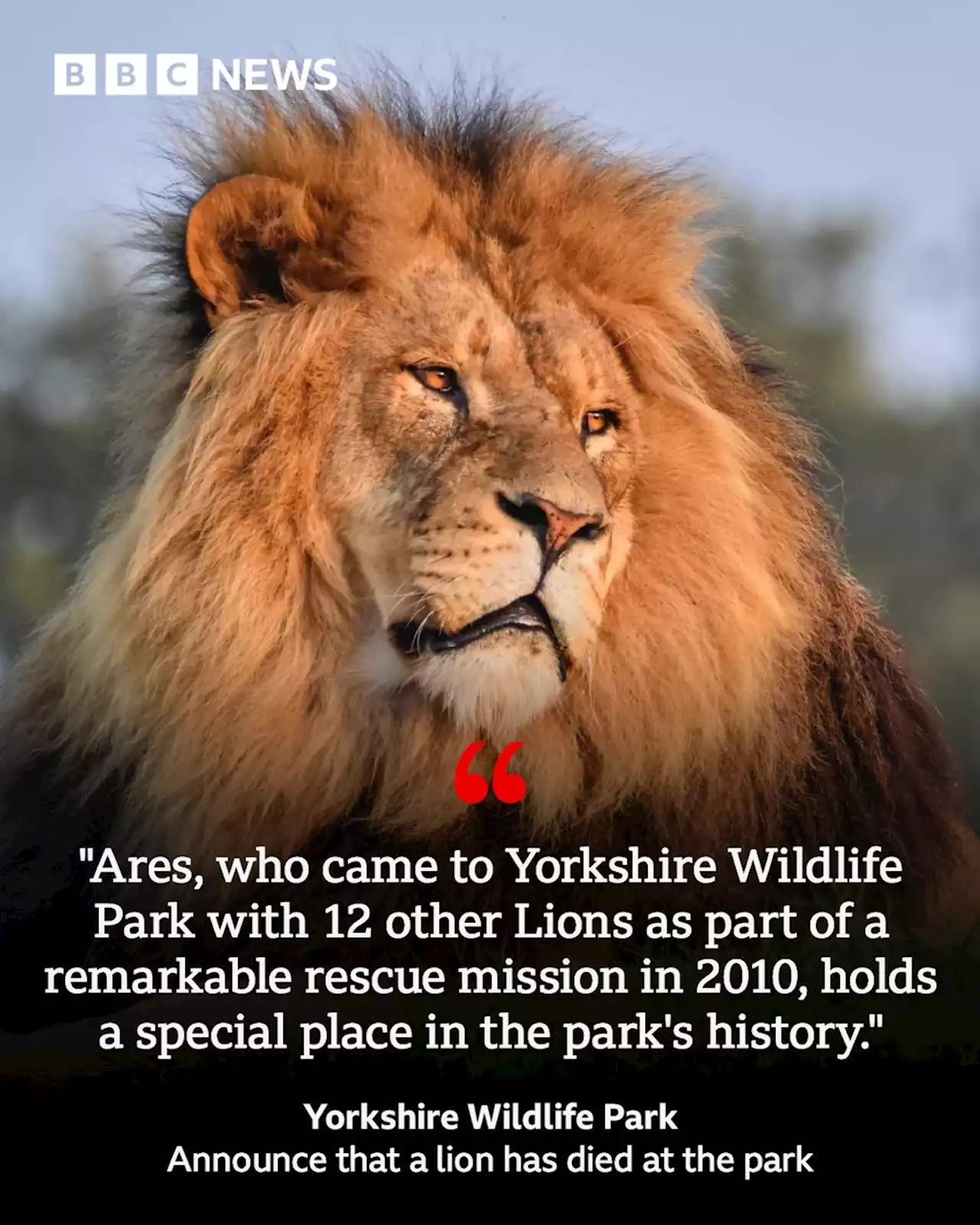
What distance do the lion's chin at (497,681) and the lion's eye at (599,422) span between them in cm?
31

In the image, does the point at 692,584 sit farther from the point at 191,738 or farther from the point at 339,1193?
the point at 339,1193

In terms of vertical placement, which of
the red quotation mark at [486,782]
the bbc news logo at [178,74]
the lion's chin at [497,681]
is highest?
the bbc news logo at [178,74]

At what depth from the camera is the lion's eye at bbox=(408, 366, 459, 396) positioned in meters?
1.97

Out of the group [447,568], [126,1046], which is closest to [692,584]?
[447,568]

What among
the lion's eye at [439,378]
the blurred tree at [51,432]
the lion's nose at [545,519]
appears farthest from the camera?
the blurred tree at [51,432]

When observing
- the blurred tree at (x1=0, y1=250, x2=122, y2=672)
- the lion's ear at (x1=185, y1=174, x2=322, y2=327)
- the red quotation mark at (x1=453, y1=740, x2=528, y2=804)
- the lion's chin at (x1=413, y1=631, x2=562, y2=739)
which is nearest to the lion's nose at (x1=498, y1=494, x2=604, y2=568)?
the lion's chin at (x1=413, y1=631, x2=562, y2=739)

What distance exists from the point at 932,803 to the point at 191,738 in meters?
1.05

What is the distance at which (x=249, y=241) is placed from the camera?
6.45 feet

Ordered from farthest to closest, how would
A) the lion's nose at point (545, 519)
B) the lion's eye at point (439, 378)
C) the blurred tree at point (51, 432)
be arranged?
the blurred tree at point (51, 432) → the lion's eye at point (439, 378) → the lion's nose at point (545, 519)

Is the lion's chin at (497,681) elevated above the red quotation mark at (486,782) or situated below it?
above

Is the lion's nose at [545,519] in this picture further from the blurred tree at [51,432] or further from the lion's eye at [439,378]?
the blurred tree at [51,432]

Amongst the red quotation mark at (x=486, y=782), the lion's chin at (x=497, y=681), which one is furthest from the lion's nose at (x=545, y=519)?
the red quotation mark at (x=486, y=782)

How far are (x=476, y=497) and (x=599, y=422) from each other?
10.8 inches

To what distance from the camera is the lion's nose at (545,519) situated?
73.0 inches
